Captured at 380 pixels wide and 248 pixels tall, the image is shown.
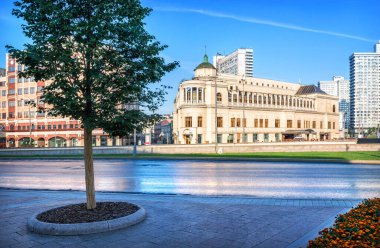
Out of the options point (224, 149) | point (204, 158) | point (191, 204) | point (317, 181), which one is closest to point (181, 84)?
point (224, 149)

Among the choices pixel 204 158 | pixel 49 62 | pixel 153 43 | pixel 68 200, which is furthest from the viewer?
pixel 204 158

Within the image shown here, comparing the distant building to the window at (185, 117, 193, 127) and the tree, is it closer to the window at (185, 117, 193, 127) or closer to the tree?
the window at (185, 117, 193, 127)

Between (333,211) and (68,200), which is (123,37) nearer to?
(68,200)

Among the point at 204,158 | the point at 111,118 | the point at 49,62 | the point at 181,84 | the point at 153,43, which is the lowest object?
the point at 204,158

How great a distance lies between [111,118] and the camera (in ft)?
25.8

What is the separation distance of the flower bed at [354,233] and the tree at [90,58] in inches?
201

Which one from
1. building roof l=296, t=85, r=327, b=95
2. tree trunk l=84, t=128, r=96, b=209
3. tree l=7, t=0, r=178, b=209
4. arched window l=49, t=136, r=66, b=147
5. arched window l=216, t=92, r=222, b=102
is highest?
building roof l=296, t=85, r=327, b=95

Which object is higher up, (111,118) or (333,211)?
(111,118)

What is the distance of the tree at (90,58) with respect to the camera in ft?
23.9

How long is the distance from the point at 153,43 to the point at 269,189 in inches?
323

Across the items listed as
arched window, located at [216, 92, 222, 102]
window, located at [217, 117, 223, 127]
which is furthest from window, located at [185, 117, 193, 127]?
arched window, located at [216, 92, 222, 102]

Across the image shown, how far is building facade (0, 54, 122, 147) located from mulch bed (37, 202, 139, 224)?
69.6 meters

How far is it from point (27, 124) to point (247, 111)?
58.7 metres

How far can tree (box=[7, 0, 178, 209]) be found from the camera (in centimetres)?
728
